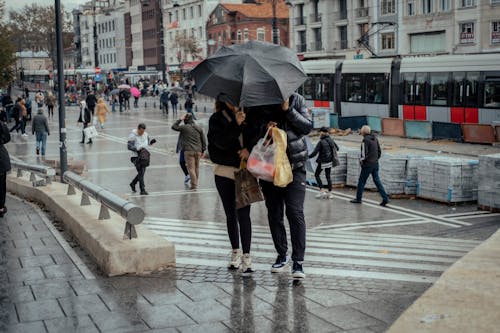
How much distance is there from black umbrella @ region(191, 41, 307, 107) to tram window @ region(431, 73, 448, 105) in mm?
24718

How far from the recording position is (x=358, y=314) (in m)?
5.34

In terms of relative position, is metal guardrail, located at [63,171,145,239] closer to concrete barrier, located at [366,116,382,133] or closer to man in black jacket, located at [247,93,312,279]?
man in black jacket, located at [247,93,312,279]

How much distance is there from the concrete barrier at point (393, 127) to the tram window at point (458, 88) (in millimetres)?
2197

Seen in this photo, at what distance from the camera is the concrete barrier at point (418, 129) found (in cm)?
2861

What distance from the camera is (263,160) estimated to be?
239 inches

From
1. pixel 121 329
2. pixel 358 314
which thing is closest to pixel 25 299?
pixel 121 329

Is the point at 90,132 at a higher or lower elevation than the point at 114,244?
higher

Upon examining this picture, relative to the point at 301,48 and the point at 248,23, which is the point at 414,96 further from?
the point at 248,23

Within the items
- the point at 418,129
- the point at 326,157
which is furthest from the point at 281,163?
the point at 418,129

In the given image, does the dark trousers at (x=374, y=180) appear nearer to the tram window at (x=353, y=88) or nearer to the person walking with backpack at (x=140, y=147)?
the person walking with backpack at (x=140, y=147)

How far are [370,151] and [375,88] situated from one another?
18978 millimetres

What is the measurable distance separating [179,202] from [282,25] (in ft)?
259

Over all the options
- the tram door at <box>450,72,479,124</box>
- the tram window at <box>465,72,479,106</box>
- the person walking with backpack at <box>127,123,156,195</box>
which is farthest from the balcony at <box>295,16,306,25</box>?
the person walking with backpack at <box>127,123,156,195</box>

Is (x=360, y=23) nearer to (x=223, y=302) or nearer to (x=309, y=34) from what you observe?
(x=309, y=34)
